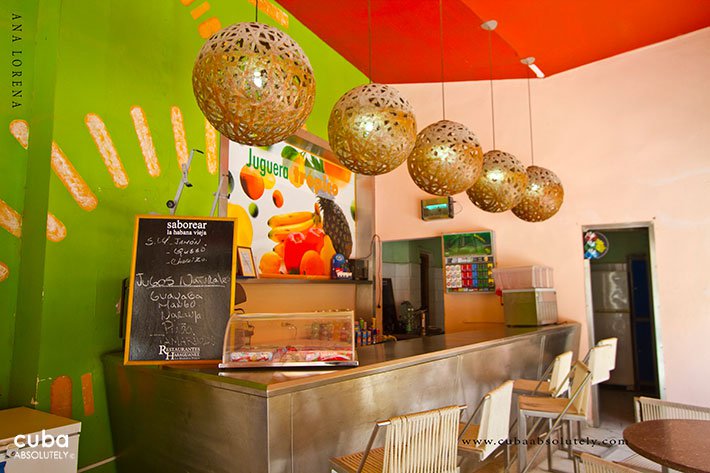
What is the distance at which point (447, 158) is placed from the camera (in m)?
2.43

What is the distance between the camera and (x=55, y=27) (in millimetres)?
2586

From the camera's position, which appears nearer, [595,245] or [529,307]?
[529,307]

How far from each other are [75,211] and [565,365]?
3430 mm

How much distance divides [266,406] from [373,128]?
1.26 metres

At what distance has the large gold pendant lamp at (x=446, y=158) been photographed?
2.44m

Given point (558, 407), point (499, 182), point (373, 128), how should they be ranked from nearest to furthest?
point (373, 128) < point (499, 182) < point (558, 407)

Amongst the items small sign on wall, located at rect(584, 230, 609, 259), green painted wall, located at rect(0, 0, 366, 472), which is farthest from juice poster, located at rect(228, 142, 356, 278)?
small sign on wall, located at rect(584, 230, 609, 259)

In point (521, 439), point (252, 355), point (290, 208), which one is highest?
point (290, 208)

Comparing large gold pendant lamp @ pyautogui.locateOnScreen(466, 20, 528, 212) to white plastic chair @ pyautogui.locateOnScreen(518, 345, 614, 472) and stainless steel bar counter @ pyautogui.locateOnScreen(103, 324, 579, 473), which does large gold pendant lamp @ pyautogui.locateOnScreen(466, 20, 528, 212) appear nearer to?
stainless steel bar counter @ pyautogui.locateOnScreen(103, 324, 579, 473)

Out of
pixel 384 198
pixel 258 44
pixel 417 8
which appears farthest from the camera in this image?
pixel 384 198

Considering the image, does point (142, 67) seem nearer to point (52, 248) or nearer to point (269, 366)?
point (52, 248)

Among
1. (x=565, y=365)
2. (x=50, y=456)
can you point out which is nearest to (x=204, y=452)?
(x=50, y=456)

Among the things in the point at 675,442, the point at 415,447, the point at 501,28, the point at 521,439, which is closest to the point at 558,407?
the point at 521,439

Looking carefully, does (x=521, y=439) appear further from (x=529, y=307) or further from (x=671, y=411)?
(x=529, y=307)
